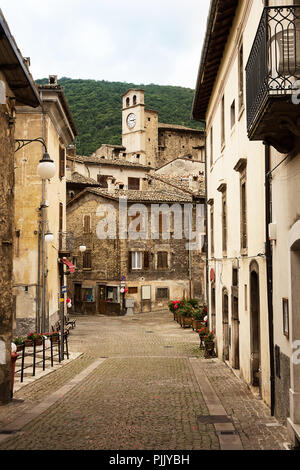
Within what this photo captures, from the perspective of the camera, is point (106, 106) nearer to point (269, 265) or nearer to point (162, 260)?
point (162, 260)

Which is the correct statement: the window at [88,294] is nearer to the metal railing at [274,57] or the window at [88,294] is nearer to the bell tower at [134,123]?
the metal railing at [274,57]

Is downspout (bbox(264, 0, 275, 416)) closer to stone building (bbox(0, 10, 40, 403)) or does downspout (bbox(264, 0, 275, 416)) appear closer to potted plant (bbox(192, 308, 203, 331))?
stone building (bbox(0, 10, 40, 403))

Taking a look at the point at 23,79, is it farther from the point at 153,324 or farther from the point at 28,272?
the point at 153,324

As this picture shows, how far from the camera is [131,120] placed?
278 feet

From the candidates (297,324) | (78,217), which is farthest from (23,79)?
(78,217)

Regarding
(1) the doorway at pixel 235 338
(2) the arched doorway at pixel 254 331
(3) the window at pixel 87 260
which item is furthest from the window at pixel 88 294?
(2) the arched doorway at pixel 254 331

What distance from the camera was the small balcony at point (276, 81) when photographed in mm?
6121

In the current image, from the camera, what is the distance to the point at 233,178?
13.6 meters

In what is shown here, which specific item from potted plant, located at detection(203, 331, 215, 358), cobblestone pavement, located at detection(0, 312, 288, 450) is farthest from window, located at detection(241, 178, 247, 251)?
potted plant, located at detection(203, 331, 215, 358)

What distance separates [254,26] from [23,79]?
14.8 ft

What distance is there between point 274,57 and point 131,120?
79.4m

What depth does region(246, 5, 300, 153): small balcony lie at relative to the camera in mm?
6121

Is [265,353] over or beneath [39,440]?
over

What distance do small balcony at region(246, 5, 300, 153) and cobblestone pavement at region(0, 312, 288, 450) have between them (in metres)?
4.14
